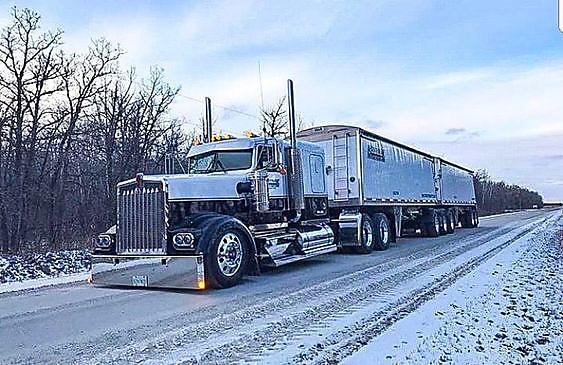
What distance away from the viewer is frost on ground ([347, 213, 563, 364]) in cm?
495

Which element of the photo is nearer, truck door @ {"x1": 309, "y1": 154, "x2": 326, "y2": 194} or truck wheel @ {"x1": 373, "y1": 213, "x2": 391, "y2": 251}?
truck door @ {"x1": 309, "y1": 154, "x2": 326, "y2": 194}

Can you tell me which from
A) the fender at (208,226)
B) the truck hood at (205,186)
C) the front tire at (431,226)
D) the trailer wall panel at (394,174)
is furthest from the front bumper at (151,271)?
the front tire at (431,226)

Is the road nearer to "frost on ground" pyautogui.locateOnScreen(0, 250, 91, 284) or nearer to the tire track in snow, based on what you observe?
the tire track in snow

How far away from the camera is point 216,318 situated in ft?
22.2

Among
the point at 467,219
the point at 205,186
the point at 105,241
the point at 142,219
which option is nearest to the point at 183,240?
the point at 142,219

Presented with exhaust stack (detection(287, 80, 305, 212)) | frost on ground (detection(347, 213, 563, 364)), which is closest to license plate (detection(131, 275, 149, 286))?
exhaust stack (detection(287, 80, 305, 212))

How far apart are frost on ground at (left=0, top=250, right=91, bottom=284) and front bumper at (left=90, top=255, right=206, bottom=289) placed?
264cm

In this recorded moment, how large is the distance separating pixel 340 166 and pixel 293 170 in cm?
424

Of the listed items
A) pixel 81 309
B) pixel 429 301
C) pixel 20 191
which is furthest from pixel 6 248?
pixel 429 301

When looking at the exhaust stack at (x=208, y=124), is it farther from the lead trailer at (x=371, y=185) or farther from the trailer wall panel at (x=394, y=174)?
the trailer wall panel at (x=394, y=174)

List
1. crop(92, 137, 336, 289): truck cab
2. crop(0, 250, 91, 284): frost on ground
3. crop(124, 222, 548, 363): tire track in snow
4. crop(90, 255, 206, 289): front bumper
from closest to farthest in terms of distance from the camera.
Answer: crop(124, 222, 548, 363): tire track in snow
crop(90, 255, 206, 289): front bumper
crop(92, 137, 336, 289): truck cab
crop(0, 250, 91, 284): frost on ground

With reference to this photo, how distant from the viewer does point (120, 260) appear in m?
9.12

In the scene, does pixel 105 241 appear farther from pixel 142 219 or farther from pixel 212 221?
pixel 212 221

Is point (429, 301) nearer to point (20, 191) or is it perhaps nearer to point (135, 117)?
point (20, 191)
